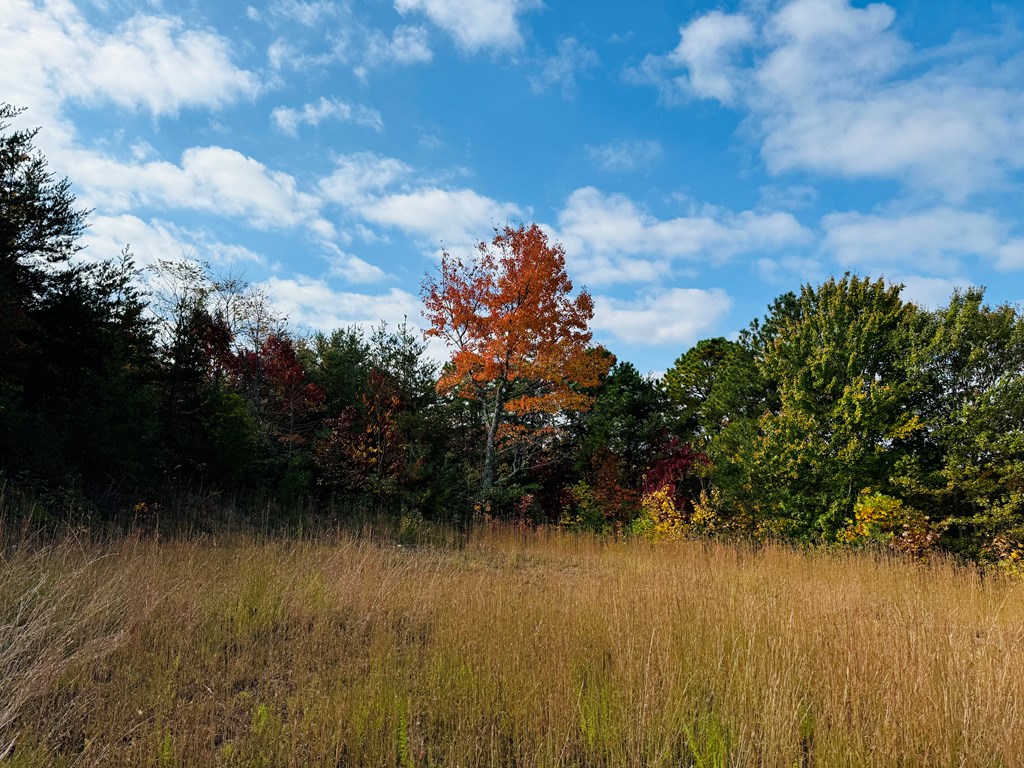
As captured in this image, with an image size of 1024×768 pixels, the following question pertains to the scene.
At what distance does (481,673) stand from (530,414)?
14.4 meters

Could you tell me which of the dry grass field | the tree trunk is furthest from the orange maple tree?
the dry grass field

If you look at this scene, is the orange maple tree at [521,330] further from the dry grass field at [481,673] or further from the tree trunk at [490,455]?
the dry grass field at [481,673]

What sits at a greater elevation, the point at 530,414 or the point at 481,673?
the point at 530,414

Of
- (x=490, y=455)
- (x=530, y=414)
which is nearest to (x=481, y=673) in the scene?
(x=490, y=455)

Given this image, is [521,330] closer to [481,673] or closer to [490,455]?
[490,455]

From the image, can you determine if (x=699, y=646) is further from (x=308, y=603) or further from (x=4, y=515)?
(x=4, y=515)

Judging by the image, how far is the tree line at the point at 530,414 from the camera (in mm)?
10453

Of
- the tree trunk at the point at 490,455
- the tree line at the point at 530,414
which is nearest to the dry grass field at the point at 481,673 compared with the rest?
the tree line at the point at 530,414

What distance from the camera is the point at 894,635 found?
3.66 meters

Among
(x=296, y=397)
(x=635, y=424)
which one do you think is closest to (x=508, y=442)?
Answer: (x=635, y=424)

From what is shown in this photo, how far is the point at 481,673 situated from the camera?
378 cm

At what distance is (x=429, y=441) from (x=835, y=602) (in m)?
12.4

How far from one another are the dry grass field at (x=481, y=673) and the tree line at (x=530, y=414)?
5478 millimetres

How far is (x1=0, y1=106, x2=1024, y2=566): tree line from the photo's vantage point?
10453mm
